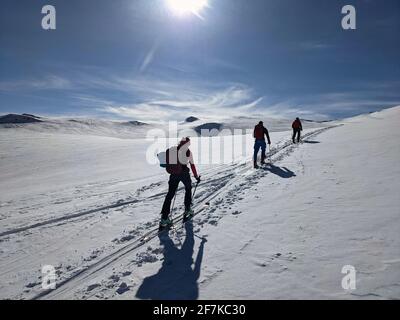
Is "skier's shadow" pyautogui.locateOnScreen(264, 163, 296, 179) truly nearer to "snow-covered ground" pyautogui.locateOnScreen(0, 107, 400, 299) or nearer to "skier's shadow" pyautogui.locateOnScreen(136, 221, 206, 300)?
"snow-covered ground" pyautogui.locateOnScreen(0, 107, 400, 299)

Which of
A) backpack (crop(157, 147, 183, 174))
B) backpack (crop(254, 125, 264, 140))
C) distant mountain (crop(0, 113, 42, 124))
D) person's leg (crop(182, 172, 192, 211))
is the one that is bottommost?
person's leg (crop(182, 172, 192, 211))

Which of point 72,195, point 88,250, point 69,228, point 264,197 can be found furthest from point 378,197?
point 72,195

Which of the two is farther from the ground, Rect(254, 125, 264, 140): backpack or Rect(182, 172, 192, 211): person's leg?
Rect(254, 125, 264, 140): backpack

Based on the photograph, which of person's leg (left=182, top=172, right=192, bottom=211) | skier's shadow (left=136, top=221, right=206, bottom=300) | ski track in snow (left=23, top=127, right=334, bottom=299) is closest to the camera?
skier's shadow (left=136, top=221, right=206, bottom=300)

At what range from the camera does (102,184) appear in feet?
47.3

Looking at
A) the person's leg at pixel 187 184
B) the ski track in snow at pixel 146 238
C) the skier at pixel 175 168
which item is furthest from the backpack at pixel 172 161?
the ski track in snow at pixel 146 238

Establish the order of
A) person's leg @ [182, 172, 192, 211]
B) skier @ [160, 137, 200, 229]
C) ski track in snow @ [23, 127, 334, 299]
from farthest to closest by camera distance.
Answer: person's leg @ [182, 172, 192, 211], skier @ [160, 137, 200, 229], ski track in snow @ [23, 127, 334, 299]

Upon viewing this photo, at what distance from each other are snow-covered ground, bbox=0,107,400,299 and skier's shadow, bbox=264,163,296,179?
11cm

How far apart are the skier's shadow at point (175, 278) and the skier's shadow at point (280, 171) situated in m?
6.53

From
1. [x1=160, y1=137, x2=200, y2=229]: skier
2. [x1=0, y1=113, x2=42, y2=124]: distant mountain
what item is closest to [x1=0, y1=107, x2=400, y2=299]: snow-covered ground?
[x1=160, y1=137, x2=200, y2=229]: skier

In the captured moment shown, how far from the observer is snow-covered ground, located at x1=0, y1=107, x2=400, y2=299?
458 cm

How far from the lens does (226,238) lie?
6.29m

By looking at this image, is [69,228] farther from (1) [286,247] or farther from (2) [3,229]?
(1) [286,247]

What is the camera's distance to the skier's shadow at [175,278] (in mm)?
4500
